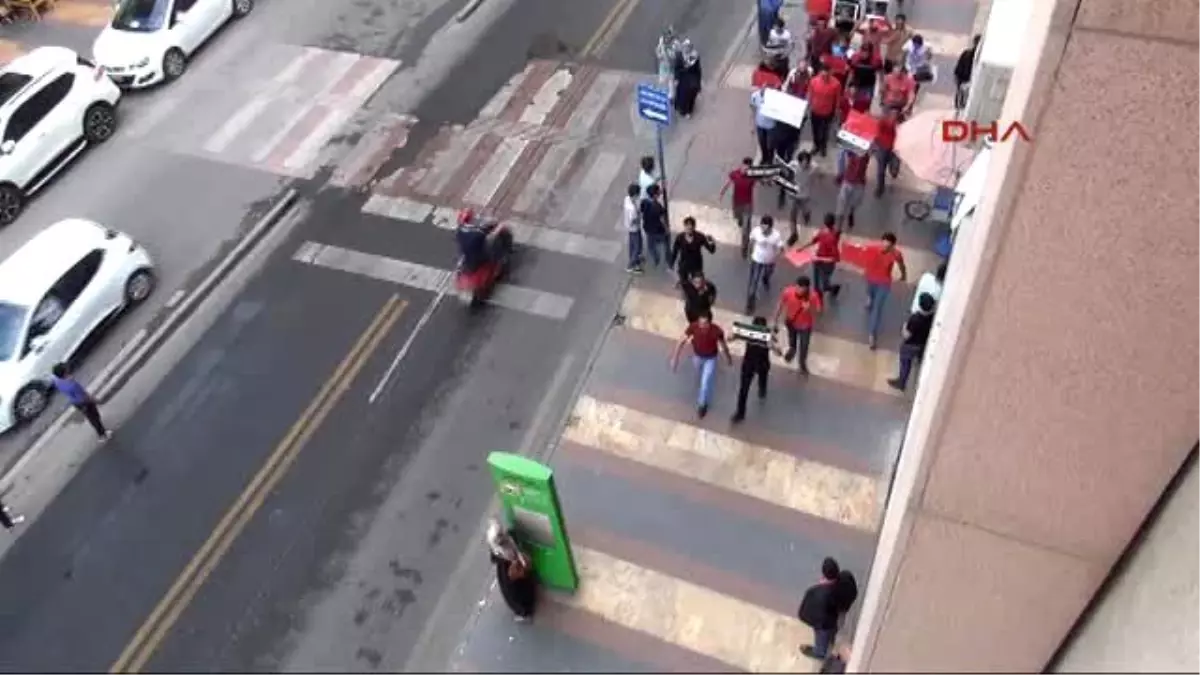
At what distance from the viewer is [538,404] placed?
496 inches

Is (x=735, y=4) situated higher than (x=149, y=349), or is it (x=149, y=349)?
(x=735, y=4)

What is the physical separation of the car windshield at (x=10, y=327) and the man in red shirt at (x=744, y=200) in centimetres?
891

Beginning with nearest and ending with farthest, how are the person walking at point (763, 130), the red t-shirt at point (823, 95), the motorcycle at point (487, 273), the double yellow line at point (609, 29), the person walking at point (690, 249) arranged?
the person walking at point (690, 249)
the motorcycle at point (487, 273)
the red t-shirt at point (823, 95)
the person walking at point (763, 130)
the double yellow line at point (609, 29)

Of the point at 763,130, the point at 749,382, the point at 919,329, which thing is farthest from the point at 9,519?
the point at 763,130

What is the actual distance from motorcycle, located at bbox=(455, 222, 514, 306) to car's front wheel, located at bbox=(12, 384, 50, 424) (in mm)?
5252

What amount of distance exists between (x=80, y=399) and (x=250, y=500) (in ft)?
7.83

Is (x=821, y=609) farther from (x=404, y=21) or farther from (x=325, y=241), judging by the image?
(x=404, y=21)

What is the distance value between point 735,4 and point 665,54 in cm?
272

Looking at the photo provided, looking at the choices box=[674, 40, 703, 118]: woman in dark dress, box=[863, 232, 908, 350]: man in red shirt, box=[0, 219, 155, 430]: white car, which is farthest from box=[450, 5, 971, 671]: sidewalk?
box=[0, 219, 155, 430]: white car

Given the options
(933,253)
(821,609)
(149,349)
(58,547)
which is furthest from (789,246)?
(58,547)

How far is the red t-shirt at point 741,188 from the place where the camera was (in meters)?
13.0

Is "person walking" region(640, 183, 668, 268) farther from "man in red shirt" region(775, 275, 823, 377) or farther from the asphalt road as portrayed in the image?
"man in red shirt" region(775, 275, 823, 377)

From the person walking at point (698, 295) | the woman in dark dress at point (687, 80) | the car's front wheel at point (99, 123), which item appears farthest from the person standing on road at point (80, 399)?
the woman in dark dress at point (687, 80)

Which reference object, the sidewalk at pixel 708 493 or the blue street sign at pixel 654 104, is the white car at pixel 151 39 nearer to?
the blue street sign at pixel 654 104
